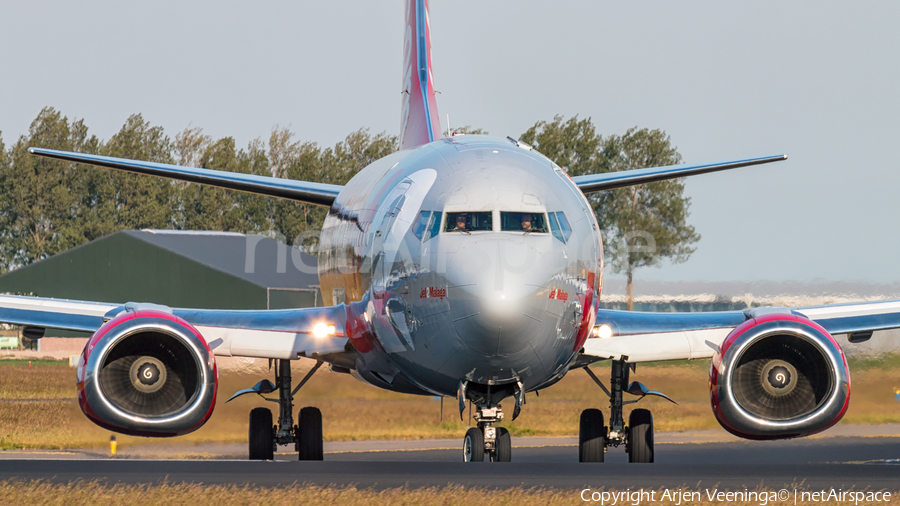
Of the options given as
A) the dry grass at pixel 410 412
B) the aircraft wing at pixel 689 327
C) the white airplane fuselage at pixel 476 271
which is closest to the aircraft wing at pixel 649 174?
the aircraft wing at pixel 689 327

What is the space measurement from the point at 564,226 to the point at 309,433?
330 inches

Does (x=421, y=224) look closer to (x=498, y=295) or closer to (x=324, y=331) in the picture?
(x=498, y=295)

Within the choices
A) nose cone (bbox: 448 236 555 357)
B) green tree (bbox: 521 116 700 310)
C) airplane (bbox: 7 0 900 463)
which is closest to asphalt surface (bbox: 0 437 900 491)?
airplane (bbox: 7 0 900 463)

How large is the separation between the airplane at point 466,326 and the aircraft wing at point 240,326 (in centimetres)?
2

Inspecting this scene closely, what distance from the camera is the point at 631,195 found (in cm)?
7038

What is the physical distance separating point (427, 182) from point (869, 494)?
654cm

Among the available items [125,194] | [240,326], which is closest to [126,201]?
[125,194]

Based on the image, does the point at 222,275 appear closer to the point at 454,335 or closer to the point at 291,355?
the point at 291,355

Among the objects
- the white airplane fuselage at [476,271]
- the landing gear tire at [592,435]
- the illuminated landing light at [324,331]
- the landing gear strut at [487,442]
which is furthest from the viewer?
the landing gear tire at [592,435]

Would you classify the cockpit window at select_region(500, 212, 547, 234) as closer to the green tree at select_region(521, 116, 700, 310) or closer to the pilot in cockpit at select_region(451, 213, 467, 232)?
the pilot in cockpit at select_region(451, 213, 467, 232)

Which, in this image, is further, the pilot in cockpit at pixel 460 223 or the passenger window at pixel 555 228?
the passenger window at pixel 555 228

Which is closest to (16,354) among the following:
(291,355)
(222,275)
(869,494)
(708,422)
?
(222,275)

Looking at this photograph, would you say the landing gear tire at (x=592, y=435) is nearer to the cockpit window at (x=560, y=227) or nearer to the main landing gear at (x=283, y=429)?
the main landing gear at (x=283, y=429)

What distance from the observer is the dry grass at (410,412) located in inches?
1132
